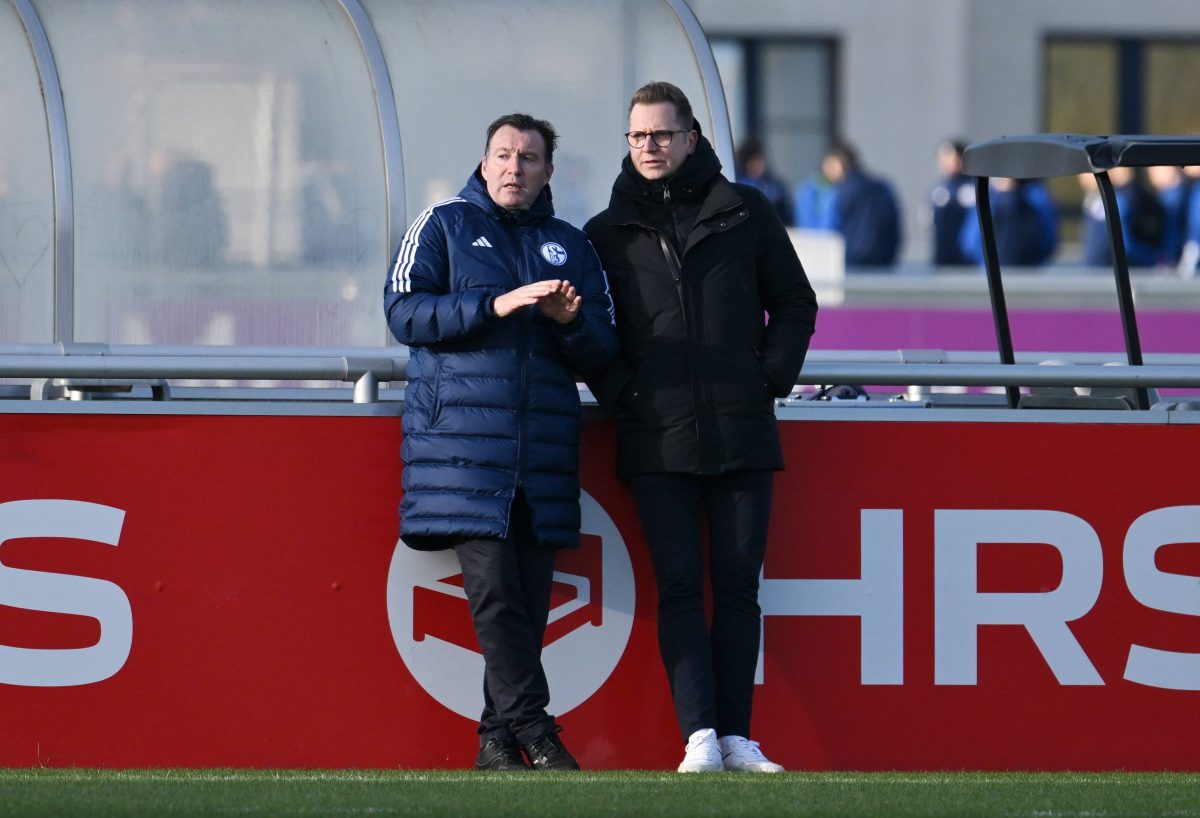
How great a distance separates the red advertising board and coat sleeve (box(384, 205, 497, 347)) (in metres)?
0.56

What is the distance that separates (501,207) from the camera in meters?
6.84

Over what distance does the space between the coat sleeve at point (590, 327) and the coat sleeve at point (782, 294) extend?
506mm

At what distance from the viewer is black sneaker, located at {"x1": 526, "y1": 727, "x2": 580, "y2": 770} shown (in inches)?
263

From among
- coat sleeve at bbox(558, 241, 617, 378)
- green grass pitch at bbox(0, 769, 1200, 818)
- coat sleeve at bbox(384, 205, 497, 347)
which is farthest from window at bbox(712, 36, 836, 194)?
green grass pitch at bbox(0, 769, 1200, 818)

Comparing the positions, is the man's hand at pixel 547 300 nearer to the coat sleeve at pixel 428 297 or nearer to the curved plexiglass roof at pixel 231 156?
the coat sleeve at pixel 428 297

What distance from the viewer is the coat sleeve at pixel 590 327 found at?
21.9ft

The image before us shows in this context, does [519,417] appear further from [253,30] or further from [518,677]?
[253,30]

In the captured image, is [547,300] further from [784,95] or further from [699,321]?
[784,95]

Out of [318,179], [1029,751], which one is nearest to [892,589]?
[1029,751]

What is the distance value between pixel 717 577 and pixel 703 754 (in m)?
0.57

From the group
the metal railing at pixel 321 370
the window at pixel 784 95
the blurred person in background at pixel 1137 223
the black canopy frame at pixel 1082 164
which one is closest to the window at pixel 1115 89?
the window at pixel 784 95

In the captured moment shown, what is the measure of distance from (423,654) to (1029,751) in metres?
2.06

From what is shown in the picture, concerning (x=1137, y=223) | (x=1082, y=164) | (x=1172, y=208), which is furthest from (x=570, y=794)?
(x=1172, y=208)

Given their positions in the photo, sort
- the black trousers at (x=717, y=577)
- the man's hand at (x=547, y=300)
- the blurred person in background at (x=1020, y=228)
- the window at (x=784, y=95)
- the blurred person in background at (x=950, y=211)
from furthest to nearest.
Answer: the window at (x=784, y=95), the blurred person in background at (x=950, y=211), the blurred person in background at (x=1020, y=228), the black trousers at (x=717, y=577), the man's hand at (x=547, y=300)
